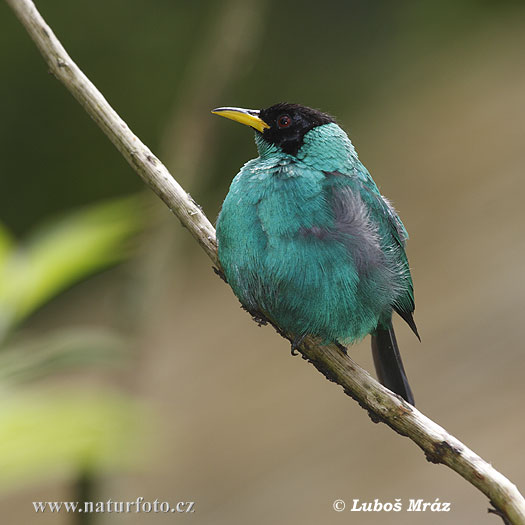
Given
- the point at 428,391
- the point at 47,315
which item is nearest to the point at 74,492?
the point at 428,391

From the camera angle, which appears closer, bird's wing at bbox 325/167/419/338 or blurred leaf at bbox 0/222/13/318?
blurred leaf at bbox 0/222/13/318

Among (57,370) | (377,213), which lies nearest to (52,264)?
(57,370)

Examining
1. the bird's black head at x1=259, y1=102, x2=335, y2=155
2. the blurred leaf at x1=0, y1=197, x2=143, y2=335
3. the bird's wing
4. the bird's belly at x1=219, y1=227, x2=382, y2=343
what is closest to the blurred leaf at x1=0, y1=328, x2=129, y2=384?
the blurred leaf at x1=0, y1=197, x2=143, y2=335

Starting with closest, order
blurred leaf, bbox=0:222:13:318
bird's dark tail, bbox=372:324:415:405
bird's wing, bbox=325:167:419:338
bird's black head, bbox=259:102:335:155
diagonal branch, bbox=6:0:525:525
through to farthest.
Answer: blurred leaf, bbox=0:222:13:318 < diagonal branch, bbox=6:0:525:525 < bird's wing, bbox=325:167:419:338 < bird's black head, bbox=259:102:335:155 < bird's dark tail, bbox=372:324:415:405

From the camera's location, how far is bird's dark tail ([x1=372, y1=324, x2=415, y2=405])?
3266 mm

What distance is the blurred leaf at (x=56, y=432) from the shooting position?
1479 millimetres

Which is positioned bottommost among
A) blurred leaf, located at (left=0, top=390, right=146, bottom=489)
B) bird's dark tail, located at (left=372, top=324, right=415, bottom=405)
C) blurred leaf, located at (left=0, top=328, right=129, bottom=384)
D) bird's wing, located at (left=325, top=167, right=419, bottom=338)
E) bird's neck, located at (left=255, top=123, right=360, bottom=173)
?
blurred leaf, located at (left=0, top=390, right=146, bottom=489)

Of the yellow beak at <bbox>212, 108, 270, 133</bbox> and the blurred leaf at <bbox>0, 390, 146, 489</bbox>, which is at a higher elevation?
the yellow beak at <bbox>212, 108, 270, 133</bbox>

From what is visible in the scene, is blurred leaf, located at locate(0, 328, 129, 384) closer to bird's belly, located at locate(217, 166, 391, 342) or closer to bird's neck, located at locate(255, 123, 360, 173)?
bird's belly, located at locate(217, 166, 391, 342)

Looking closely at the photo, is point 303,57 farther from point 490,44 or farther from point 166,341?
point 166,341

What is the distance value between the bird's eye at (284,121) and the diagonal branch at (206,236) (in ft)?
2.08

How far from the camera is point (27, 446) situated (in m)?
1.50

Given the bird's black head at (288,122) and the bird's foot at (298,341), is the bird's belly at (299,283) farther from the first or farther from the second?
the bird's black head at (288,122)

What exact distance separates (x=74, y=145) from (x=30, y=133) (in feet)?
1.77
